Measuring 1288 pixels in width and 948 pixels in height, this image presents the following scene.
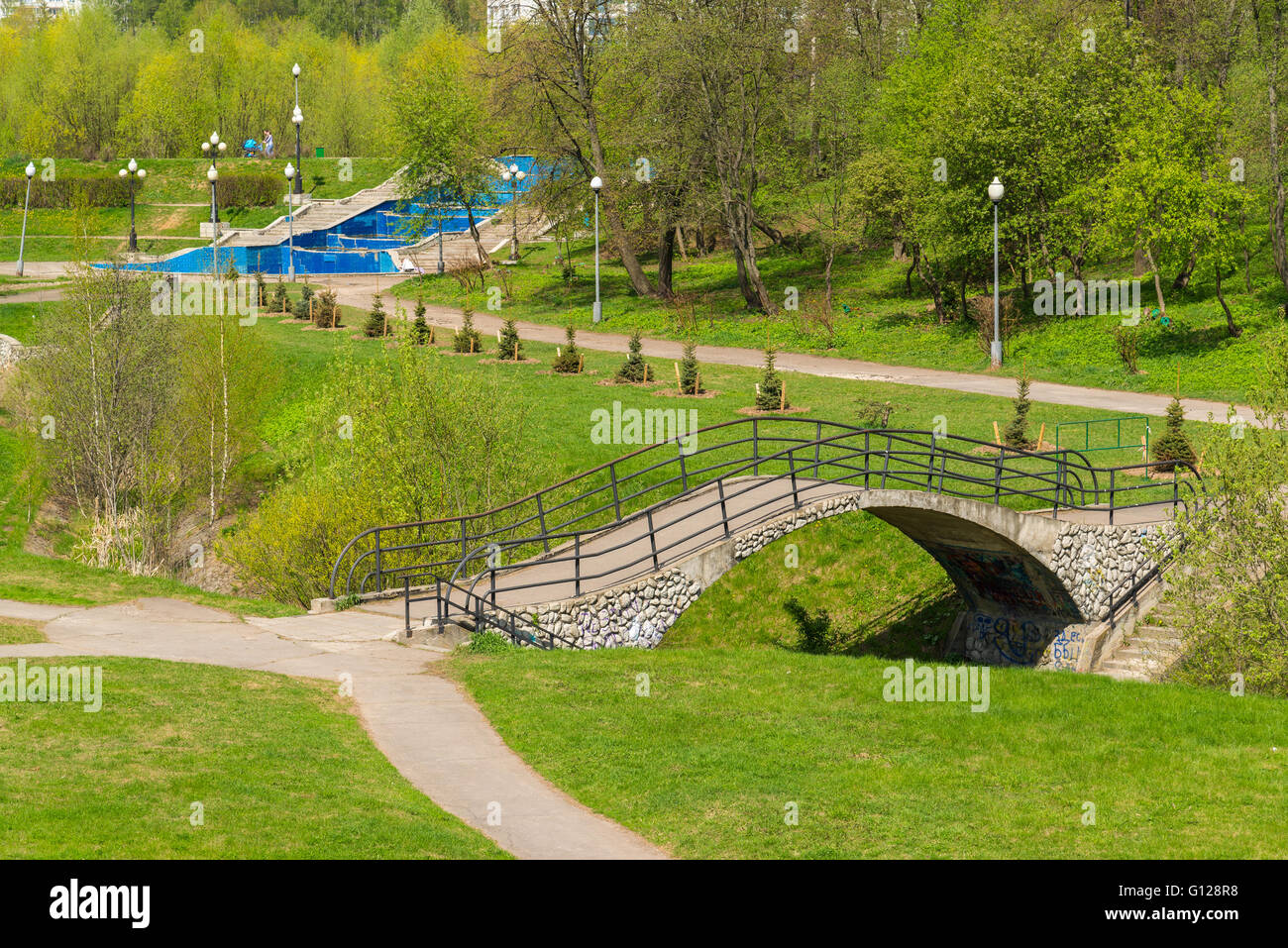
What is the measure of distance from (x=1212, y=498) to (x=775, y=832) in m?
12.7

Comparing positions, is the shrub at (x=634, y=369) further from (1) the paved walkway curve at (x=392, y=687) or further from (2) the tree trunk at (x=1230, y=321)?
(1) the paved walkway curve at (x=392, y=687)

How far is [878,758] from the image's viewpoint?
15.3 m

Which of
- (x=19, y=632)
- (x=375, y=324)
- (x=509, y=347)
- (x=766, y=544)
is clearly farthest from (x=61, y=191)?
(x=766, y=544)

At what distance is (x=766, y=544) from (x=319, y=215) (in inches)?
2469

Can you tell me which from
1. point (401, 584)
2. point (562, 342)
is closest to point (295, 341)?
point (562, 342)

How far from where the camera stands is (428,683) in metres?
17.6

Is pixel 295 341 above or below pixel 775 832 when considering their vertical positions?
above

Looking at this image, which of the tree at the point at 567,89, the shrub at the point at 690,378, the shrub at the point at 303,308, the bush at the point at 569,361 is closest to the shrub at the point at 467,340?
the bush at the point at 569,361

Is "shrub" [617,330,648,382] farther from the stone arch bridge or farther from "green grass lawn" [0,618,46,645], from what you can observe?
"green grass lawn" [0,618,46,645]

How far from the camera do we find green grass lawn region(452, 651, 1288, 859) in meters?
12.8

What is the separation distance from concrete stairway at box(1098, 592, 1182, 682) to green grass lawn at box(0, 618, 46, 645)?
1835 cm

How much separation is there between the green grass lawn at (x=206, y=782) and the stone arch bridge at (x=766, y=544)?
4566mm

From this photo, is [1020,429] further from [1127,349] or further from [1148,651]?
[1127,349]
